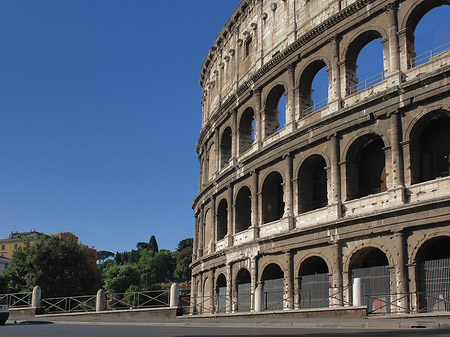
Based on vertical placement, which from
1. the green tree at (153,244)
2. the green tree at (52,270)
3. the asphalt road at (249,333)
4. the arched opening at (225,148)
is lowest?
the asphalt road at (249,333)

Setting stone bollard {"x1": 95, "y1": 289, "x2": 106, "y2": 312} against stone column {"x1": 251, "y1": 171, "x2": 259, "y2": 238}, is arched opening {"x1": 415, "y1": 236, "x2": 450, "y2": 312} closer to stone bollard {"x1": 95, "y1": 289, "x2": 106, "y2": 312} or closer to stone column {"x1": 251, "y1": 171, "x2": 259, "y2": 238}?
stone column {"x1": 251, "y1": 171, "x2": 259, "y2": 238}

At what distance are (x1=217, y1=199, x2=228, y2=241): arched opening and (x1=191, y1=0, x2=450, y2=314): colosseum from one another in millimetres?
63

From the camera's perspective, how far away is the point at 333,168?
21.8 m

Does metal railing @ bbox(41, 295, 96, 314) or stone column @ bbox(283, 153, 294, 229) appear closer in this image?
stone column @ bbox(283, 153, 294, 229)

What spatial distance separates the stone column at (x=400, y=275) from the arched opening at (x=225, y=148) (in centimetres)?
1427

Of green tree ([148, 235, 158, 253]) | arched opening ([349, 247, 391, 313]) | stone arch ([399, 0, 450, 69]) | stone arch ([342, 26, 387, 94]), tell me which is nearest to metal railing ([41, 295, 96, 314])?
arched opening ([349, 247, 391, 313])

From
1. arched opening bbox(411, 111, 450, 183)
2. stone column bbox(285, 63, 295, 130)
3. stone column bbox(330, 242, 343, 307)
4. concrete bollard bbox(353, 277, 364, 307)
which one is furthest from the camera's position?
stone column bbox(285, 63, 295, 130)

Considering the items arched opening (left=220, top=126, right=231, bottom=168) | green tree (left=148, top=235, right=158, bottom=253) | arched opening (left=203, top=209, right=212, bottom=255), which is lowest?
arched opening (left=203, top=209, right=212, bottom=255)

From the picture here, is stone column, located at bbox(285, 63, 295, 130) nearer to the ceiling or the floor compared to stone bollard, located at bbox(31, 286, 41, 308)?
nearer to the ceiling

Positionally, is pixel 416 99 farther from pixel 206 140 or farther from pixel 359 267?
pixel 206 140

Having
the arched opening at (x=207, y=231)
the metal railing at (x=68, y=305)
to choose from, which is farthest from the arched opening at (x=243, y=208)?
the metal railing at (x=68, y=305)

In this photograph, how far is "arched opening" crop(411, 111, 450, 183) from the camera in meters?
19.3

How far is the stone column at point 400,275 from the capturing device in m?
18.2

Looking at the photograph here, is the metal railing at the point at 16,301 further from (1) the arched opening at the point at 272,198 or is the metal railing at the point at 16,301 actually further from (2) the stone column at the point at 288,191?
(2) the stone column at the point at 288,191
